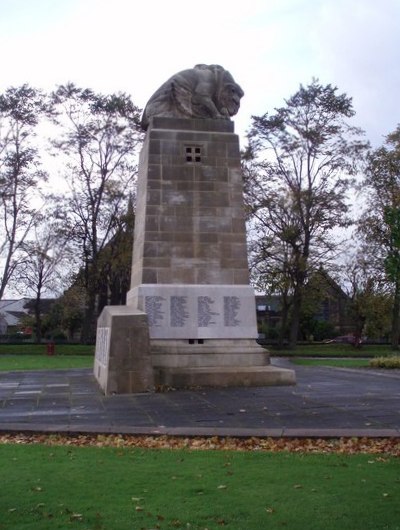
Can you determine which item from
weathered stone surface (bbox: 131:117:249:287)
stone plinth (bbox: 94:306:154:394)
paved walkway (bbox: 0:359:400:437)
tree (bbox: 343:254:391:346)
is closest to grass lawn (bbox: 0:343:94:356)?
tree (bbox: 343:254:391:346)

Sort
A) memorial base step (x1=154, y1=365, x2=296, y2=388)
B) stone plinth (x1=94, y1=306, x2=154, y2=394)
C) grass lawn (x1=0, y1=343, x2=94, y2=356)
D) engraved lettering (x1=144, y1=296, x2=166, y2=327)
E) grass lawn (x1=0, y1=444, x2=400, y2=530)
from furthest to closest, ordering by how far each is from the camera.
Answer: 1. grass lawn (x1=0, y1=343, x2=94, y2=356)
2. engraved lettering (x1=144, y1=296, x2=166, y2=327)
3. memorial base step (x1=154, y1=365, x2=296, y2=388)
4. stone plinth (x1=94, y1=306, x2=154, y2=394)
5. grass lawn (x1=0, y1=444, x2=400, y2=530)

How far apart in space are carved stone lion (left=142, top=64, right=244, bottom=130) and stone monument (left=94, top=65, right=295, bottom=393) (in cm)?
2

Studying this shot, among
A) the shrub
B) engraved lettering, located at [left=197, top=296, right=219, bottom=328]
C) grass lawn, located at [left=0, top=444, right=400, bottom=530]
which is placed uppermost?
engraved lettering, located at [left=197, top=296, right=219, bottom=328]

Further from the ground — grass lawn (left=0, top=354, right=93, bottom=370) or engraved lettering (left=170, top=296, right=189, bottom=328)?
engraved lettering (left=170, top=296, right=189, bottom=328)

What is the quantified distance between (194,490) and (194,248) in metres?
9.62

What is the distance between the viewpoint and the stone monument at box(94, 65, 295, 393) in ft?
46.5

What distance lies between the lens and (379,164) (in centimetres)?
3919

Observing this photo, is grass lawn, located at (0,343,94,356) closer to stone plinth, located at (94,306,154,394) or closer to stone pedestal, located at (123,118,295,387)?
stone pedestal, located at (123,118,295,387)

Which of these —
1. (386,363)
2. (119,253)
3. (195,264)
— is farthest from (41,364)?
(119,253)

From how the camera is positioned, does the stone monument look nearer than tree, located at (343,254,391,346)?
Yes

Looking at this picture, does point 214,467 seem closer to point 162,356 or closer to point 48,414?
point 48,414

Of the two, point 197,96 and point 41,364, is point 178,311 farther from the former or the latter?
point 41,364

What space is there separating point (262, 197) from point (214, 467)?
34.5 m

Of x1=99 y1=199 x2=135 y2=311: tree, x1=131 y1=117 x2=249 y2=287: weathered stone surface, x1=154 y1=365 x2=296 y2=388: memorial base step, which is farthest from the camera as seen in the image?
x1=99 y1=199 x2=135 y2=311: tree
